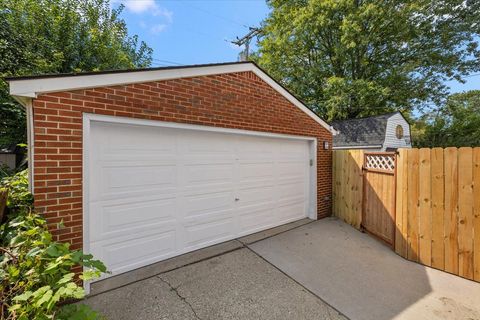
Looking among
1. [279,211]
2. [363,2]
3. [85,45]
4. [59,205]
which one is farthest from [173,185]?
[363,2]

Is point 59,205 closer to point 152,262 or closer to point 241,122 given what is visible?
point 152,262

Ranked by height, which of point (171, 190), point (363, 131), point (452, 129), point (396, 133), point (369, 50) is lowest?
point (171, 190)

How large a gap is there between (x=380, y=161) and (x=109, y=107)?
5.13 m

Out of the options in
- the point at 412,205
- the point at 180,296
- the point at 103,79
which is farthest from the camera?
Answer: the point at 412,205

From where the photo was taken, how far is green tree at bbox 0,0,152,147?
295 inches

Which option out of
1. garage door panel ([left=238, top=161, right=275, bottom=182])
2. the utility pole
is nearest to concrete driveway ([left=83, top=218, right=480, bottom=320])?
garage door panel ([left=238, top=161, right=275, bottom=182])

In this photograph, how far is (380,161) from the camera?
487 cm

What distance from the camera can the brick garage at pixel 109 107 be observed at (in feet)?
8.52

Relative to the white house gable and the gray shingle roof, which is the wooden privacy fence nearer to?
the gray shingle roof

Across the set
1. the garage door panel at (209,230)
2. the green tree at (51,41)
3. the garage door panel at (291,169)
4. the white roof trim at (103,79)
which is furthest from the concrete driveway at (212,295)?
the green tree at (51,41)

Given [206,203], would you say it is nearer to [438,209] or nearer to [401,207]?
[401,207]

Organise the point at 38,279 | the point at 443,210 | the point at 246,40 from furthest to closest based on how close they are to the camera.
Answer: the point at 246,40, the point at 443,210, the point at 38,279

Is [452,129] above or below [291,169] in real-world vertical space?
above

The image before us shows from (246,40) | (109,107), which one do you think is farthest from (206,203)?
(246,40)
